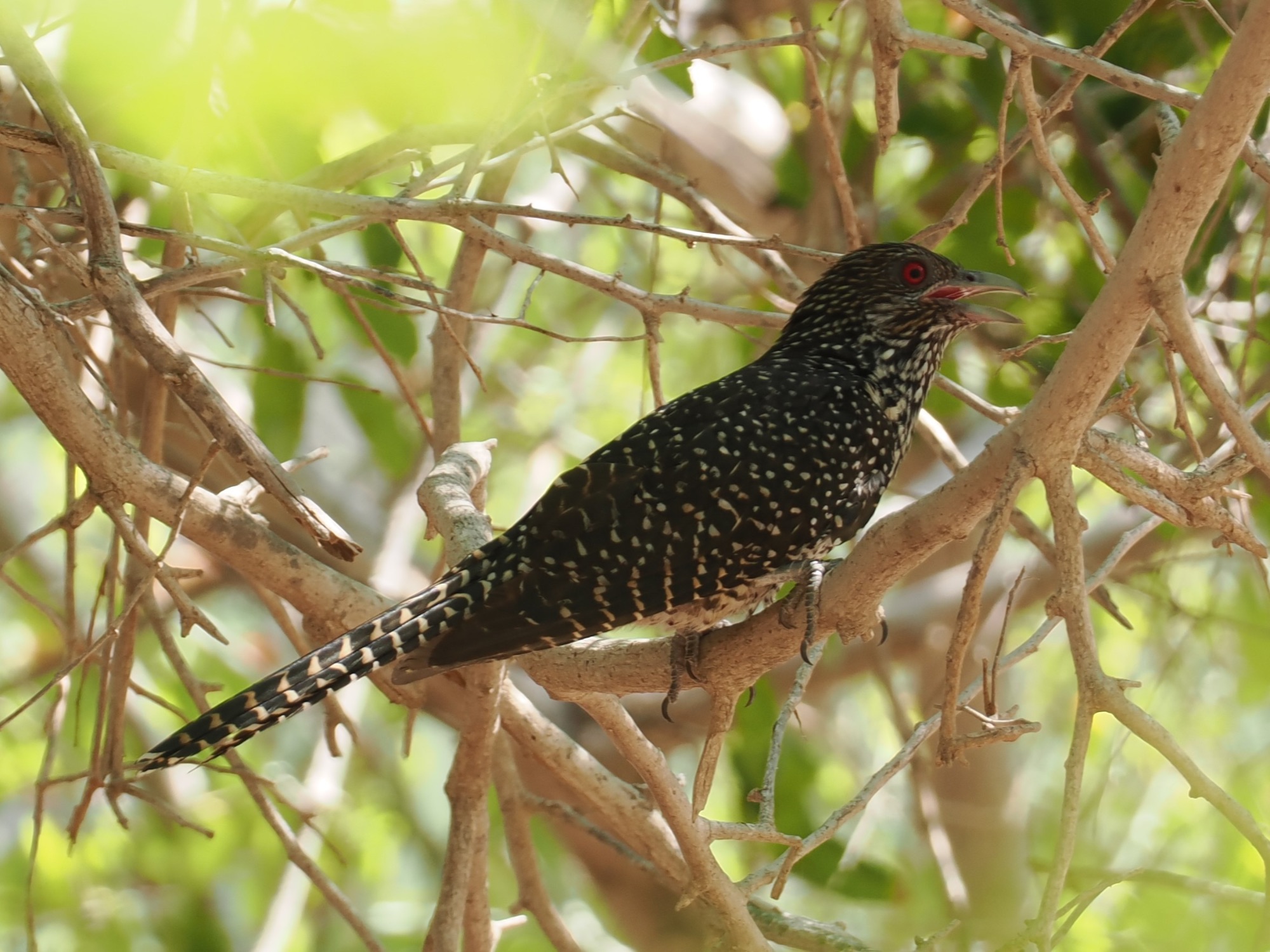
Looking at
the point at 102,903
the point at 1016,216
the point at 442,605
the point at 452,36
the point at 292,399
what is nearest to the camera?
the point at 452,36

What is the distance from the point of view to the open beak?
3.38 metres

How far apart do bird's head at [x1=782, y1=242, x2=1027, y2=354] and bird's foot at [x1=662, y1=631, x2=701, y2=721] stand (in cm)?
101

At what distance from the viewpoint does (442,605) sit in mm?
2852

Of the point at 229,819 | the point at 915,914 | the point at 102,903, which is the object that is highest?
the point at 229,819

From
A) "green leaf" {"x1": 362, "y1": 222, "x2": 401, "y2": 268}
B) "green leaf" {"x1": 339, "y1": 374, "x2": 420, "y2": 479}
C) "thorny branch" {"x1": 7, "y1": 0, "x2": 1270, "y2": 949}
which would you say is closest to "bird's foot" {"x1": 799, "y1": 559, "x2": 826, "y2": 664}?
"thorny branch" {"x1": 7, "y1": 0, "x2": 1270, "y2": 949}

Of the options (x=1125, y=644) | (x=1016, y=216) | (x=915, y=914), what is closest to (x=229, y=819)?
(x=915, y=914)

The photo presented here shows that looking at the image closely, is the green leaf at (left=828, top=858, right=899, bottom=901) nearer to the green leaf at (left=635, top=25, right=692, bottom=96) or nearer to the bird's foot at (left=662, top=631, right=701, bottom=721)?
the bird's foot at (left=662, top=631, right=701, bottom=721)

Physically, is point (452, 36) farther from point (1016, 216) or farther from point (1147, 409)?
point (1147, 409)

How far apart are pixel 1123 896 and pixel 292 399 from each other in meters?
3.13

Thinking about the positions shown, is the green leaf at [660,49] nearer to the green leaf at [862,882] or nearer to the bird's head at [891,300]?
the bird's head at [891,300]

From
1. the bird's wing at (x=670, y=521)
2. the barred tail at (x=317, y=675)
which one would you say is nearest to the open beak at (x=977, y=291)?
the bird's wing at (x=670, y=521)

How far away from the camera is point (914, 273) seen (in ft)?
12.1

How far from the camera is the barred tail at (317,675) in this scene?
2.44m

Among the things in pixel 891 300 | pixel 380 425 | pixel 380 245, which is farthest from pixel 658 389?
pixel 380 425
